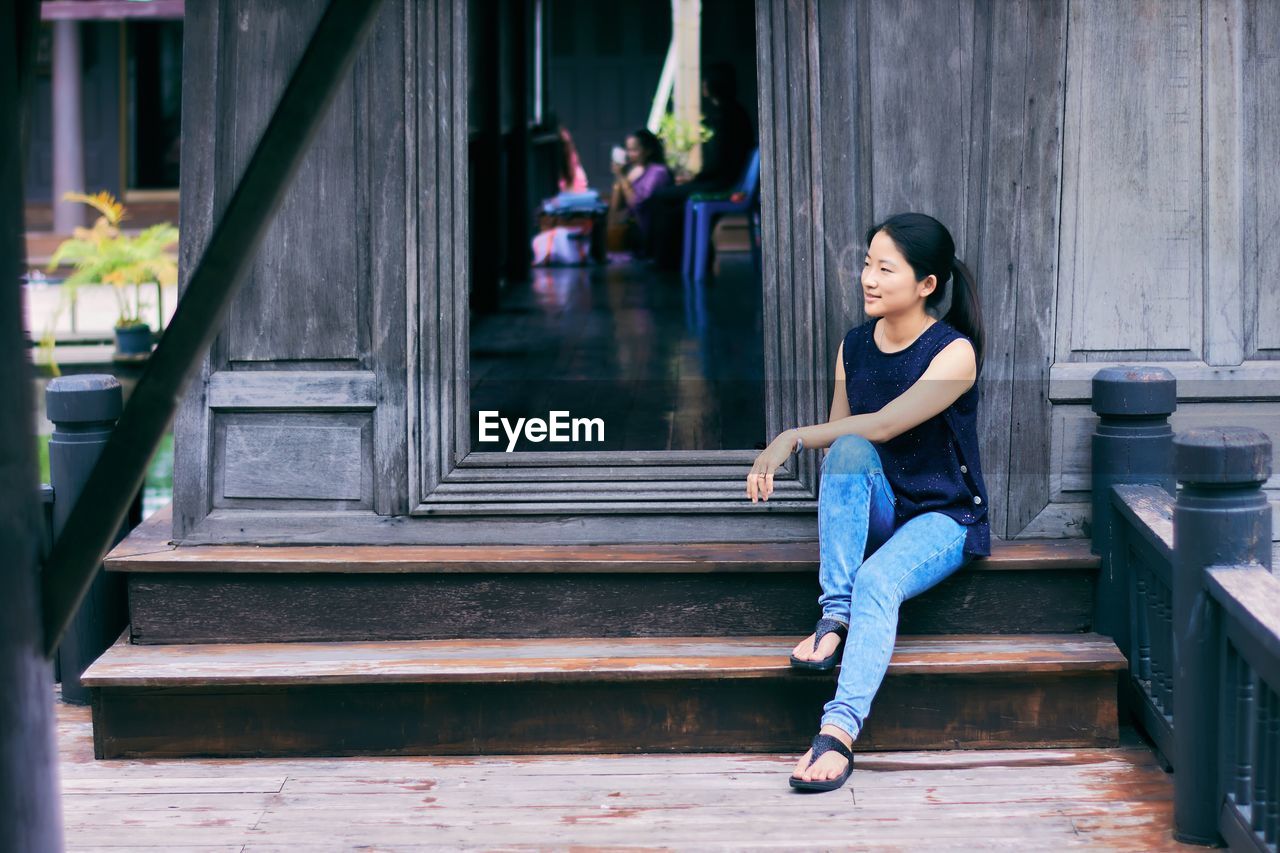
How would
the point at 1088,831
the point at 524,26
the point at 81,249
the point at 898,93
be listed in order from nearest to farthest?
1. the point at 1088,831
2. the point at 898,93
3. the point at 524,26
4. the point at 81,249

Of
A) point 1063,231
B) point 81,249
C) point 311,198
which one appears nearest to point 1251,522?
point 1063,231

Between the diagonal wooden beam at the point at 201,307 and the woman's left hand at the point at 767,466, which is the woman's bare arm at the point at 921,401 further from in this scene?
the diagonal wooden beam at the point at 201,307

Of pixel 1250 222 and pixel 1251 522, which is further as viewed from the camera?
pixel 1250 222

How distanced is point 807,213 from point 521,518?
1255mm

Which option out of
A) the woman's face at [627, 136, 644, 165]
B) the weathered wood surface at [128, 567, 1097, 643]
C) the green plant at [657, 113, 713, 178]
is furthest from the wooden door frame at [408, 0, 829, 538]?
the green plant at [657, 113, 713, 178]

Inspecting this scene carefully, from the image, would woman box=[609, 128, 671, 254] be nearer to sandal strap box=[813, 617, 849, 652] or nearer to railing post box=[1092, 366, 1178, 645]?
railing post box=[1092, 366, 1178, 645]

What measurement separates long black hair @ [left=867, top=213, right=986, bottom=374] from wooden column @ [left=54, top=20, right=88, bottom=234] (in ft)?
63.7

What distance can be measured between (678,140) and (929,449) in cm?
1324

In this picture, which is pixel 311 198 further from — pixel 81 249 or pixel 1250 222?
pixel 81 249

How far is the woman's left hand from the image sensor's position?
4.09m

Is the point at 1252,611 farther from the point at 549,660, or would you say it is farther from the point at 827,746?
the point at 549,660

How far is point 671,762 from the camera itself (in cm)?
453

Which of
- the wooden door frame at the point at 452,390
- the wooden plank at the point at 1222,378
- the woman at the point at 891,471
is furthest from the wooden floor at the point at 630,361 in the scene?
the wooden plank at the point at 1222,378

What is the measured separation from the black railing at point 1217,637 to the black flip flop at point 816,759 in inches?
32.0
